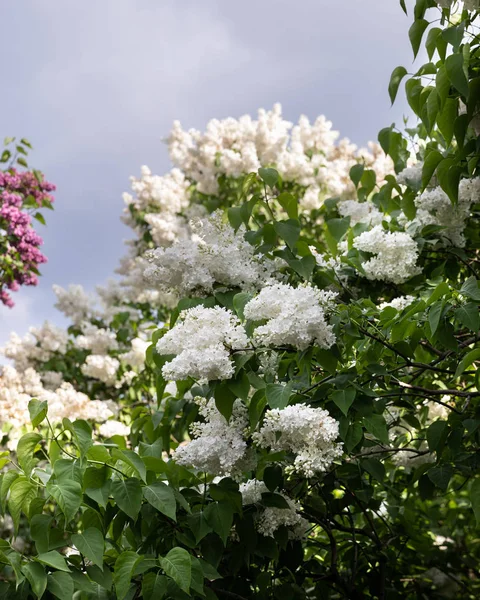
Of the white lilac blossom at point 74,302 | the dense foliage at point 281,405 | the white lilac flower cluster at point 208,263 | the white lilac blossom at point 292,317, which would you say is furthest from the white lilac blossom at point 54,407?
the white lilac blossom at point 292,317

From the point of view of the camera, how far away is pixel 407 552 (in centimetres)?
277

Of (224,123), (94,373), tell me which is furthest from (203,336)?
(224,123)

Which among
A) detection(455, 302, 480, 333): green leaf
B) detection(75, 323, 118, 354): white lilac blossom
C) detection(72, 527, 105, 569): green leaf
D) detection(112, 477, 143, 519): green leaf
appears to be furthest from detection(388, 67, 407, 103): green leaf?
detection(75, 323, 118, 354): white lilac blossom

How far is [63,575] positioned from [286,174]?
473 centimetres

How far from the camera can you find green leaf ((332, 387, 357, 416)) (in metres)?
1.35

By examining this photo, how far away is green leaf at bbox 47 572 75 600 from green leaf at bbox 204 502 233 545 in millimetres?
334

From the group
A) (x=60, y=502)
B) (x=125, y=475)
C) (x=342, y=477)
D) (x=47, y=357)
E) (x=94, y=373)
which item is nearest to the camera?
(x=60, y=502)

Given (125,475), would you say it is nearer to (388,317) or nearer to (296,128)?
(388,317)

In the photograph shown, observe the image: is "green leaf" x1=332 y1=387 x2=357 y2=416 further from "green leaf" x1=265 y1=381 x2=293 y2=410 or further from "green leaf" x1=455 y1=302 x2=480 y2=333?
"green leaf" x1=455 y1=302 x2=480 y2=333

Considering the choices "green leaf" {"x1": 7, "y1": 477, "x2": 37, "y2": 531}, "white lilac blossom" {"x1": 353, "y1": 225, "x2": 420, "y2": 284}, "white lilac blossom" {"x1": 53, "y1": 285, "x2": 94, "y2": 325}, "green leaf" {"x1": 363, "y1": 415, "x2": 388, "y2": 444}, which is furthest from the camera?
"white lilac blossom" {"x1": 53, "y1": 285, "x2": 94, "y2": 325}

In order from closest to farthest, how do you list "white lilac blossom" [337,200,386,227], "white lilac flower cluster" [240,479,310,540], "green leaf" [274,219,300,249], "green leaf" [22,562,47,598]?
"green leaf" [22,562,47,598] < "white lilac flower cluster" [240,479,310,540] < "green leaf" [274,219,300,249] < "white lilac blossom" [337,200,386,227]

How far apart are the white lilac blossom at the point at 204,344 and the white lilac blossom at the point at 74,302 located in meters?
4.09

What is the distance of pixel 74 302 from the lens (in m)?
5.42

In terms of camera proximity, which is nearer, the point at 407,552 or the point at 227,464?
the point at 227,464
